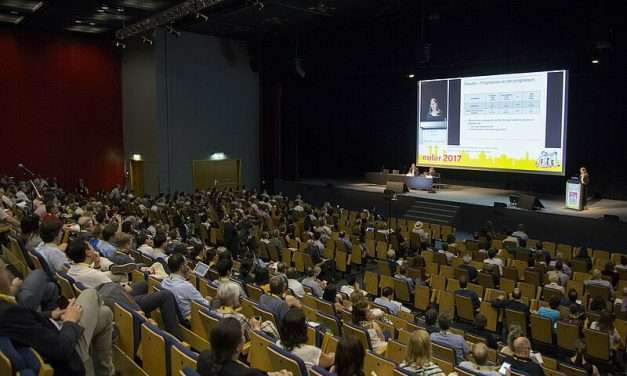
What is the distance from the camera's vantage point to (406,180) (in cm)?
1834

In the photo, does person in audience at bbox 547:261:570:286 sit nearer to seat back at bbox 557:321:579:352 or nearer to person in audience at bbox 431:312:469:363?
seat back at bbox 557:321:579:352

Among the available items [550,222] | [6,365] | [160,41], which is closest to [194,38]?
[160,41]

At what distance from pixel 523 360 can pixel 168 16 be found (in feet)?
45.1

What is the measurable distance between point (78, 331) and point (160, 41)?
17.4 metres

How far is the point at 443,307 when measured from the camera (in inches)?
301

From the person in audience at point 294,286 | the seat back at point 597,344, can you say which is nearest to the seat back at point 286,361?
the person in audience at point 294,286

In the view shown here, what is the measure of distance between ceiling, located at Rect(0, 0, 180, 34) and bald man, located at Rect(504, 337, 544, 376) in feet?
45.5

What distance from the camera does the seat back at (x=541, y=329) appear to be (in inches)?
254

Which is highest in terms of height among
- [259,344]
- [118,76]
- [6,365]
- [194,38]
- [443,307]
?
[194,38]

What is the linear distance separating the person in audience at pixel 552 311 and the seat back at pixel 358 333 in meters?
2.97

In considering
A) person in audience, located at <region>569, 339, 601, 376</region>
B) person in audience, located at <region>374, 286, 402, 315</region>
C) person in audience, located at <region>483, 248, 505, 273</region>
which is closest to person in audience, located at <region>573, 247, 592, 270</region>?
person in audience, located at <region>483, 248, 505, 273</region>

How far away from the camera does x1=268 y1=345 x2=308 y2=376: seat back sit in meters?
3.28

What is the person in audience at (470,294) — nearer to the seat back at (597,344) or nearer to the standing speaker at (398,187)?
the seat back at (597,344)

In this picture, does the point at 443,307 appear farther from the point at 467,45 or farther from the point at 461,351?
the point at 467,45
